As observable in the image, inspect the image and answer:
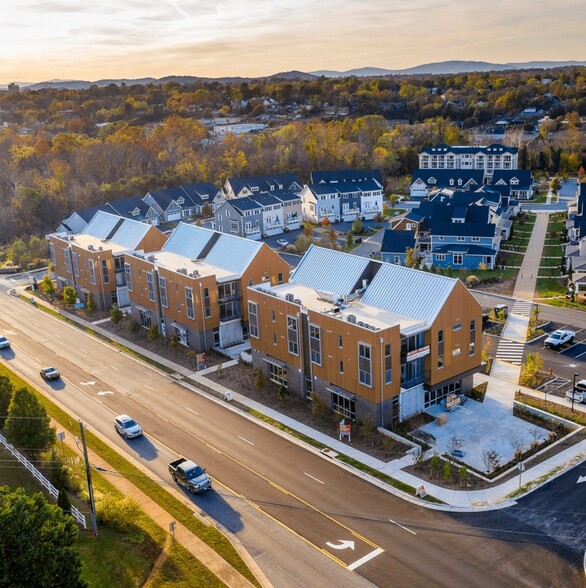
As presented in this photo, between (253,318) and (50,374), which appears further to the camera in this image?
(50,374)

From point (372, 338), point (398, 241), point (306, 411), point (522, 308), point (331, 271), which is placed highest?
point (331, 271)

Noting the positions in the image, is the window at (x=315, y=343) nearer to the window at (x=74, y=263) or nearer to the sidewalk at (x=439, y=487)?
the sidewalk at (x=439, y=487)

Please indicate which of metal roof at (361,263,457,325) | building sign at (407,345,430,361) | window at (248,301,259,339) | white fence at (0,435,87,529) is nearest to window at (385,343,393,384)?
building sign at (407,345,430,361)

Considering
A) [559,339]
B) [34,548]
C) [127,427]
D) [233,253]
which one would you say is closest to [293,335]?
[127,427]

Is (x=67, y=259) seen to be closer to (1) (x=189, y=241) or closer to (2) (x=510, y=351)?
(1) (x=189, y=241)

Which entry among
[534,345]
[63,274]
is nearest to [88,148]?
[63,274]

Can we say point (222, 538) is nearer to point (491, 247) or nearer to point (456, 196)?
point (491, 247)
